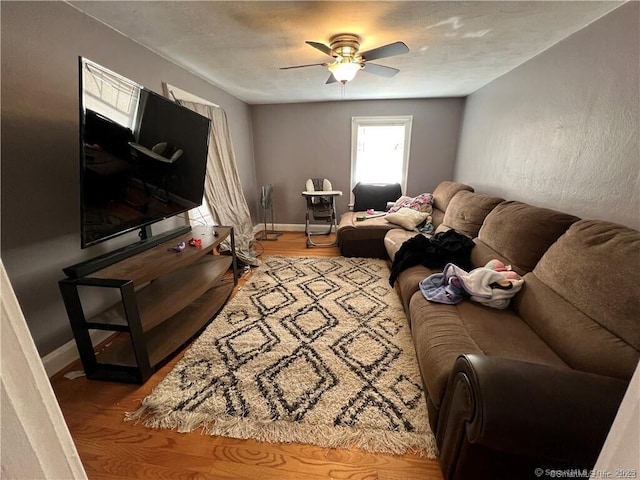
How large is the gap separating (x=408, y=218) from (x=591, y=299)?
2.21 m

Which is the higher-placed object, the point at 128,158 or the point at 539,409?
the point at 128,158

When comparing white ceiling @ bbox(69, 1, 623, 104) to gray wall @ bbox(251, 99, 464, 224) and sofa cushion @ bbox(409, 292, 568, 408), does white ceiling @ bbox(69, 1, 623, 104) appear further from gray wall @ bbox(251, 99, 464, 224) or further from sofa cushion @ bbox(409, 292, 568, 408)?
sofa cushion @ bbox(409, 292, 568, 408)

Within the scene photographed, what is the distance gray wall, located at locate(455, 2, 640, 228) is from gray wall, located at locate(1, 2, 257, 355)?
10.4 ft

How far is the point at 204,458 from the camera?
3.95ft

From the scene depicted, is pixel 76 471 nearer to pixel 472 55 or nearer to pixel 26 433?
pixel 26 433

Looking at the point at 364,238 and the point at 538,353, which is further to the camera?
the point at 364,238

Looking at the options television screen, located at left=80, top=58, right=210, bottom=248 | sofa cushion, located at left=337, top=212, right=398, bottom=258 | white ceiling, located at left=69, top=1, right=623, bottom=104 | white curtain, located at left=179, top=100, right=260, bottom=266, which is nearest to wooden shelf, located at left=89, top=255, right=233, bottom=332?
television screen, located at left=80, top=58, right=210, bottom=248

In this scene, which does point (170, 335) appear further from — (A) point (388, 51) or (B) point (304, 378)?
(A) point (388, 51)

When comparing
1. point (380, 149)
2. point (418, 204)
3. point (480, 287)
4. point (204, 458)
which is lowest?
point (204, 458)

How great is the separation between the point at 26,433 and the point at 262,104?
15.2ft

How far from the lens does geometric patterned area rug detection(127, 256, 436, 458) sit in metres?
1.31

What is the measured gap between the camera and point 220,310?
229 cm

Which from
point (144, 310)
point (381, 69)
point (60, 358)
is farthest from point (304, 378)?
point (381, 69)

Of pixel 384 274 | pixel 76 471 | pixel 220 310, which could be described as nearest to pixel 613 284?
pixel 76 471
